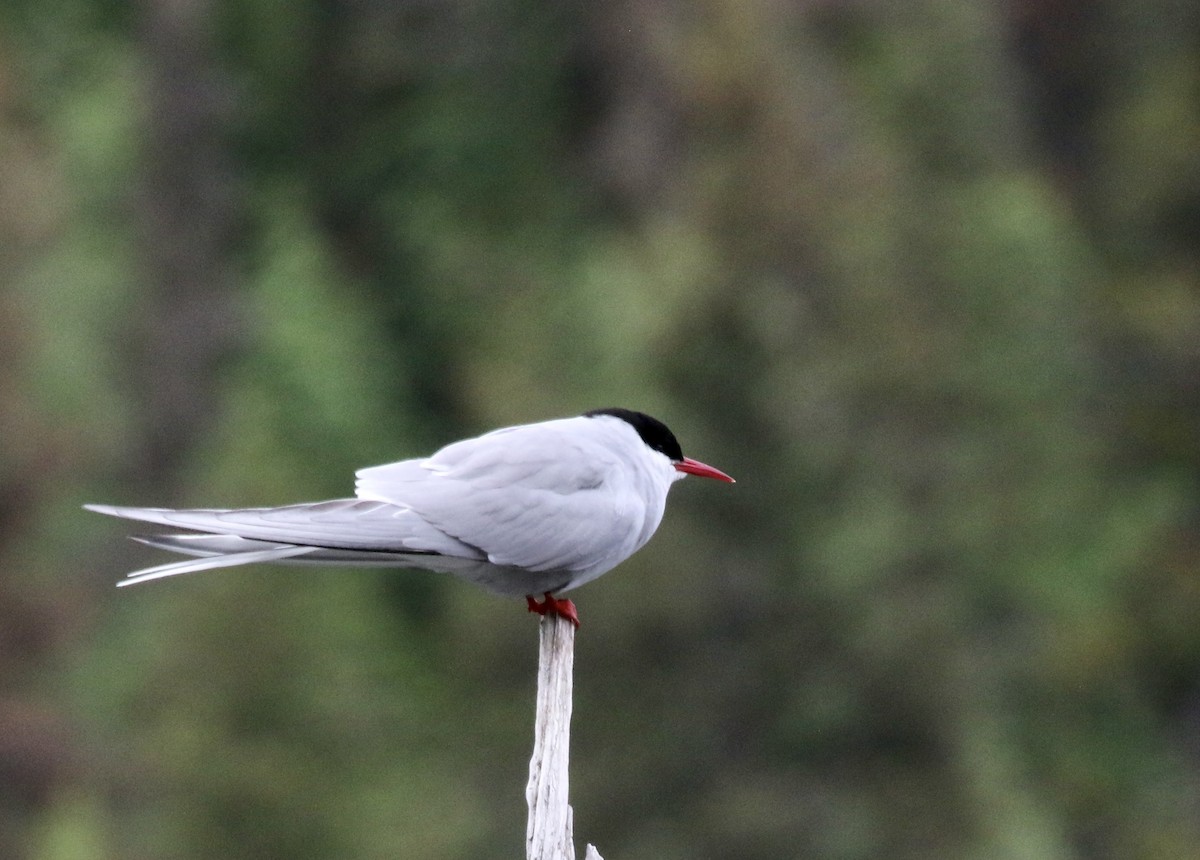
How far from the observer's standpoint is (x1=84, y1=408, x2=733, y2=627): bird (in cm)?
566

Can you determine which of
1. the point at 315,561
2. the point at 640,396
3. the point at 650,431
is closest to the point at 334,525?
the point at 315,561

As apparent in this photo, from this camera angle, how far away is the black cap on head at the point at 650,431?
6641 millimetres

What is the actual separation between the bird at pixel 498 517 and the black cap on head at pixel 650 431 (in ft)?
0.82

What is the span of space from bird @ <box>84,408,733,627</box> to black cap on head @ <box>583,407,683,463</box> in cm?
25

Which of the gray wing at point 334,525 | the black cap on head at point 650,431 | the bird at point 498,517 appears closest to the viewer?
the gray wing at point 334,525

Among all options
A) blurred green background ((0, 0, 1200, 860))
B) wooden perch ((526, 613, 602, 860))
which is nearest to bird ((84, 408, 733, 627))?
wooden perch ((526, 613, 602, 860))

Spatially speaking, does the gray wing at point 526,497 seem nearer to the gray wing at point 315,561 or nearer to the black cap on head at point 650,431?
the gray wing at point 315,561

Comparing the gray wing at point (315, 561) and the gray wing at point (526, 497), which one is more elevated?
the gray wing at point (526, 497)

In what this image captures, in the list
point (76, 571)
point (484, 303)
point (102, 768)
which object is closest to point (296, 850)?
point (102, 768)

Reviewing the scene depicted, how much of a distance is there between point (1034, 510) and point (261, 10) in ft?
49.9

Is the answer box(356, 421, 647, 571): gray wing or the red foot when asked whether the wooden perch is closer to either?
the red foot

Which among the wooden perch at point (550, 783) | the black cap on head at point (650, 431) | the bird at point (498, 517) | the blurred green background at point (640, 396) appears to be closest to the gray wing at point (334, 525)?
the bird at point (498, 517)

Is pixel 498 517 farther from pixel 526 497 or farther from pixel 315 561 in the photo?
pixel 315 561

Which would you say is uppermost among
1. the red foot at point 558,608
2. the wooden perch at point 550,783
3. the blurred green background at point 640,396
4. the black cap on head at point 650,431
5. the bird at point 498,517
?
the blurred green background at point 640,396
